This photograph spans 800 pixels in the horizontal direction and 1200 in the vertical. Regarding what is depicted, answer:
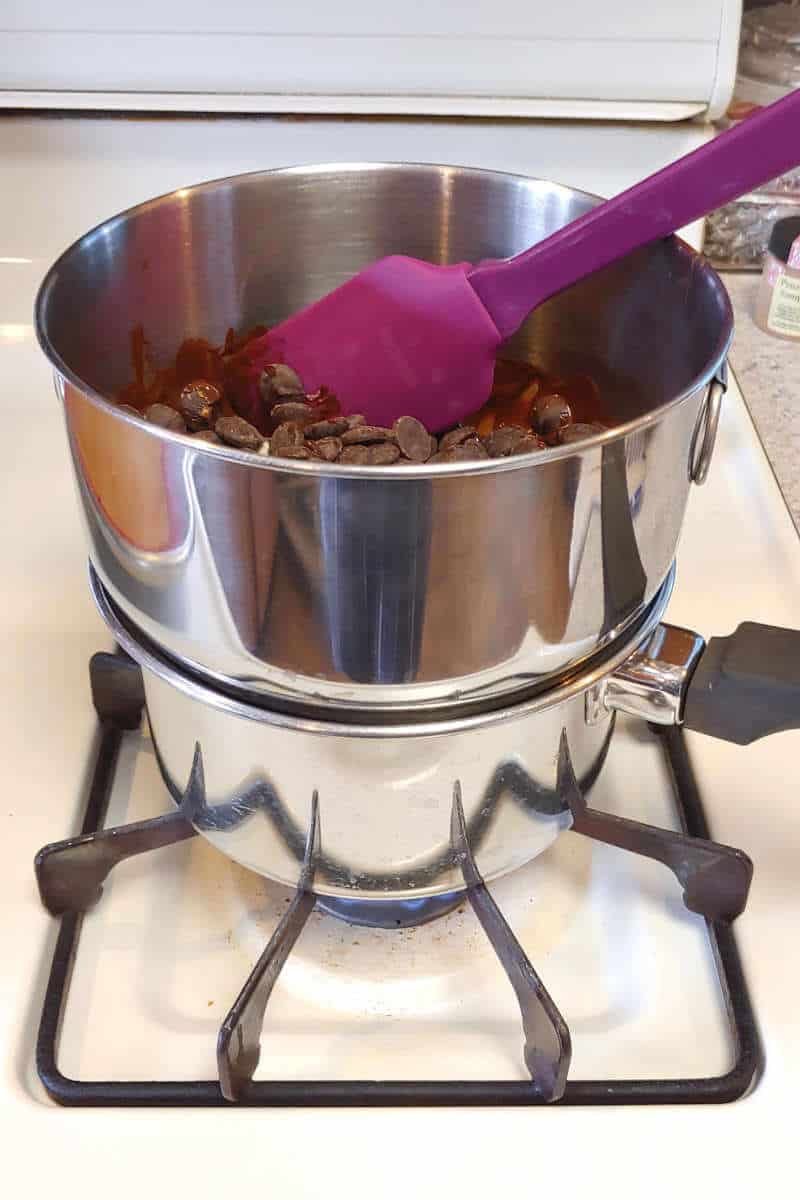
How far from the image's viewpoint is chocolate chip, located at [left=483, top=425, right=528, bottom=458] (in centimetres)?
46

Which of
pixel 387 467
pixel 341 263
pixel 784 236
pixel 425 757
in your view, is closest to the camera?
pixel 387 467

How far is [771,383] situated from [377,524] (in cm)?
53

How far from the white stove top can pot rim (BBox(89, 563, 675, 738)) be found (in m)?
0.12

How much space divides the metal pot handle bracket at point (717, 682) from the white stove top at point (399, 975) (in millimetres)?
94

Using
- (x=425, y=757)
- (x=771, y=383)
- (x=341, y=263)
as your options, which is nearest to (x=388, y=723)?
(x=425, y=757)

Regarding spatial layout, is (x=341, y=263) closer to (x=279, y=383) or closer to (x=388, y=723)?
(x=279, y=383)

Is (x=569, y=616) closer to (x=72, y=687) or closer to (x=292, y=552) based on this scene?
(x=292, y=552)

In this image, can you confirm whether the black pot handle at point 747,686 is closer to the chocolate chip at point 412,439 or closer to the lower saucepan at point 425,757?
the lower saucepan at point 425,757

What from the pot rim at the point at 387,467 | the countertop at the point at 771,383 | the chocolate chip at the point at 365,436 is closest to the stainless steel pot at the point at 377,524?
the pot rim at the point at 387,467

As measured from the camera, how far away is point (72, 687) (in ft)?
1.90

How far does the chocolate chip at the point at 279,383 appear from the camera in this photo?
0.51 m

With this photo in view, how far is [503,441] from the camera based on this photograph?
463mm

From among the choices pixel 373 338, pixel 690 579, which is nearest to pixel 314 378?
pixel 373 338

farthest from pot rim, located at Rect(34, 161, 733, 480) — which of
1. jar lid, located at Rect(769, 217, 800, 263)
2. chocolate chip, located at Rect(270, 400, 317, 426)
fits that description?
jar lid, located at Rect(769, 217, 800, 263)
